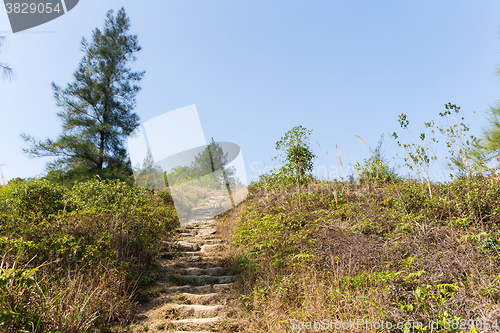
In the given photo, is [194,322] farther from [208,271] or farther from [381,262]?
[381,262]

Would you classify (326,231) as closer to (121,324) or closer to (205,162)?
(121,324)

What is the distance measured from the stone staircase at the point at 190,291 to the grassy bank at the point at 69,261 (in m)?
0.35

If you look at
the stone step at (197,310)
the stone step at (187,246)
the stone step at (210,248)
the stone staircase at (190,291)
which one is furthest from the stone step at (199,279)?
the stone step at (187,246)

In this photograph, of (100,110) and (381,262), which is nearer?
(381,262)

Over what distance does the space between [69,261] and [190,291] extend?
2.03 meters

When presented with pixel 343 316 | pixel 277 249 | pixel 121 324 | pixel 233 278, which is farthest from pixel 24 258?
pixel 343 316

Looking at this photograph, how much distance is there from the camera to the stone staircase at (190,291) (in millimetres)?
3720

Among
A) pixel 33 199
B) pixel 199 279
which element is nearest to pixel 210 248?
pixel 199 279

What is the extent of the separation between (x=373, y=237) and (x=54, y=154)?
13.7 metres

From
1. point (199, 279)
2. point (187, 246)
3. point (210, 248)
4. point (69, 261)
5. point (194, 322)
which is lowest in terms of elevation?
point (194, 322)

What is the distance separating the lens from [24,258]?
3.68m

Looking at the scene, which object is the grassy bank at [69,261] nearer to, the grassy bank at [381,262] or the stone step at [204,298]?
the stone step at [204,298]

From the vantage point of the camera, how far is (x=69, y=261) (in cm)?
395

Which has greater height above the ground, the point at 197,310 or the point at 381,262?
the point at 381,262
